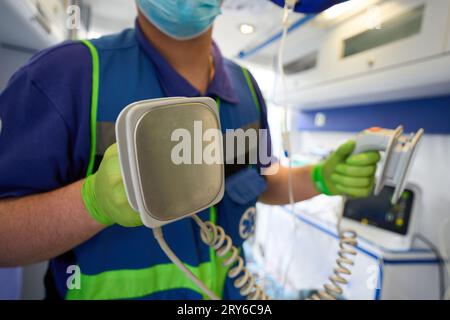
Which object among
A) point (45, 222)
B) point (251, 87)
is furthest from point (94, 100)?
point (251, 87)

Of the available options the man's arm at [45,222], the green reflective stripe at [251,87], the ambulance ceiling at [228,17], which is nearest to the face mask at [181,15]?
the ambulance ceiling at [228,17]

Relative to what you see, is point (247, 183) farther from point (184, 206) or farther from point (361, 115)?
point (361, 115)

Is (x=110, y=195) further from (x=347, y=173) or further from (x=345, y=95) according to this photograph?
(x=345, y=95)

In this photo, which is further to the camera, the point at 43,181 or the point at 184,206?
the point at 43,181

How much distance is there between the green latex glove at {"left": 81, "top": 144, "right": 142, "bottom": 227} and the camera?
327 millimetres

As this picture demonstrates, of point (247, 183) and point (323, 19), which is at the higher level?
point (323, 19)

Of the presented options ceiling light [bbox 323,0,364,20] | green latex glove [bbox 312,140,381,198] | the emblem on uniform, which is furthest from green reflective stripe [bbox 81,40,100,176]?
green latex glove [bbox 312,140,381,198]

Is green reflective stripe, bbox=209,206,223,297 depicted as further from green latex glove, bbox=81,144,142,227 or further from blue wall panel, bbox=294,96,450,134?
blue wall panel, bbox=294,96,450,134

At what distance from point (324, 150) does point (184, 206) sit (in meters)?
0.80

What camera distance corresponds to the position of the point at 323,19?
0.61m

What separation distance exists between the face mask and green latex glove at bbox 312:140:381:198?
18.8 inches

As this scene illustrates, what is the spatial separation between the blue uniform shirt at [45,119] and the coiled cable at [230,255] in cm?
26

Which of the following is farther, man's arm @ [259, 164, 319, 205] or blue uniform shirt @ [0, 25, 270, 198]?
man's arm @ [259, 164, 319, 205]
